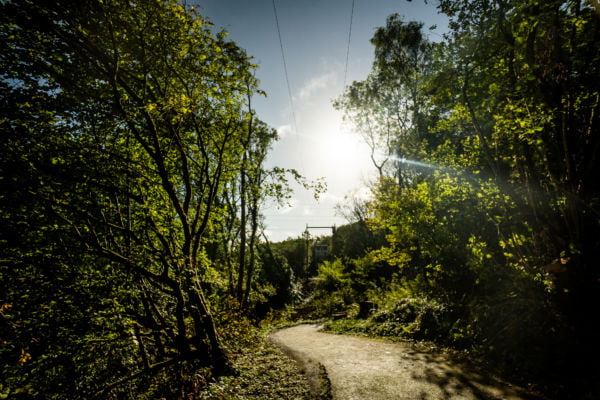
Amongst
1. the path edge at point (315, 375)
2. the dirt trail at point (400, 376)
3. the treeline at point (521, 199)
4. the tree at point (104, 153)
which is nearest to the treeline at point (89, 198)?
the tree at point (104, 153)

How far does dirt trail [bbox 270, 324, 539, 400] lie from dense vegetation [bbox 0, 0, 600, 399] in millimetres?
887

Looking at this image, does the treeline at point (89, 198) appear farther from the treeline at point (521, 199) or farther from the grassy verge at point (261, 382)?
the treeline at point (521, 199)

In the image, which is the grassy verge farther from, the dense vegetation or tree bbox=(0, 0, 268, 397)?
tree bbox=(0, 0, 268, 397)

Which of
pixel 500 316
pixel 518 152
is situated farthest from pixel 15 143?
pixel 500 316

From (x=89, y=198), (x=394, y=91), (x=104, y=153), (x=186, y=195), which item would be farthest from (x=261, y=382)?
(x=394, y=91)

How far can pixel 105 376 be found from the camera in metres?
3.89

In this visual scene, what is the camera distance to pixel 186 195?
217 inches

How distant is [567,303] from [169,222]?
346 inches

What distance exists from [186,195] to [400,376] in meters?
6.68

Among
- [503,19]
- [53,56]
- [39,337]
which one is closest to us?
[39,337]

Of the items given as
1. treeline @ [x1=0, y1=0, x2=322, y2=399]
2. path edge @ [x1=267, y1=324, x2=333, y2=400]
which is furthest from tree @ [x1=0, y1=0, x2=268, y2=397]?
path edge @ [x1=267, y1=324, x2=333, y2=400]

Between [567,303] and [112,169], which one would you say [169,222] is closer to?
[112,169]

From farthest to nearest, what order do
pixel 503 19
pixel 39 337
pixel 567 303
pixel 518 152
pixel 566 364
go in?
pixel 518 152, pixel 503 19, pixel 567 303, pixel 566 364, pixel 39 337

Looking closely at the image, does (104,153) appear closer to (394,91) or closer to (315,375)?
(315,375)
